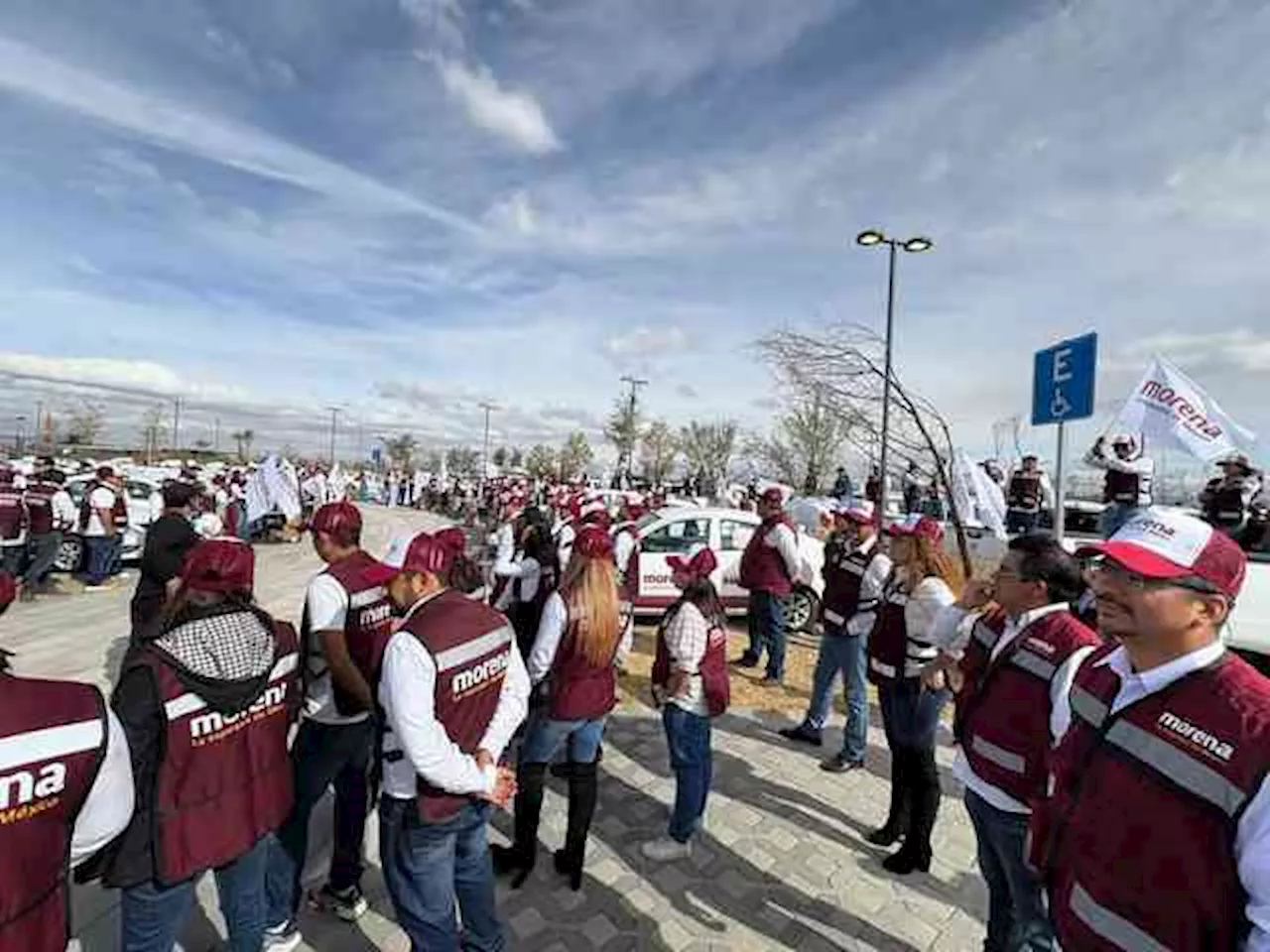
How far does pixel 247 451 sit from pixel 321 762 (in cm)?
7551

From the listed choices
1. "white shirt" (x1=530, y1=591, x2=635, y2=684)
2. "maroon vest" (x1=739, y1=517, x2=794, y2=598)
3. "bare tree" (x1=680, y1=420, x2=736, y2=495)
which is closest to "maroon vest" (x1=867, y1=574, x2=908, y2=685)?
"white shirt" (x1=530, y1=591, x2=635, y2=684)

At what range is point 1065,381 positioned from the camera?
16.2 feet

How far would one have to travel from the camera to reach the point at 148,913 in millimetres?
2248

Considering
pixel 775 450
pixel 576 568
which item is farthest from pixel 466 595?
pixel 775 450

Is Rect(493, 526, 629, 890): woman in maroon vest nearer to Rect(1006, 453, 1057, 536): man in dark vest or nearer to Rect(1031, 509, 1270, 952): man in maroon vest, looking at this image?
Rect(1031, 509, 1270, 952): man in maroon vest

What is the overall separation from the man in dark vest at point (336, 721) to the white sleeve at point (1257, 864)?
279cm

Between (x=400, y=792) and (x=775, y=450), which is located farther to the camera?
(x=775, y=450)

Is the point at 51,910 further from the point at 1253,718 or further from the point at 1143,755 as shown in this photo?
the point at 1253,718

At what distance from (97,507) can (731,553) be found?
958cm

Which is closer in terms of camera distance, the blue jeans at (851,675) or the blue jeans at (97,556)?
the blue jeans at (851,675)

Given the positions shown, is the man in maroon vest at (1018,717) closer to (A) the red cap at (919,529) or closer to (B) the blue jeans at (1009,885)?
(B) the blue jeans at (1009,885)

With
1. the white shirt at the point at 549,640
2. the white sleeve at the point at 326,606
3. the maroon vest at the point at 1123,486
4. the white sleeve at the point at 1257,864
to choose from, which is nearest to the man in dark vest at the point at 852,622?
the white shirt at the point at 549,640

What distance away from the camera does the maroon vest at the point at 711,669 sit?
12.6 feet

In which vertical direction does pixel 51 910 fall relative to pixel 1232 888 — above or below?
below
